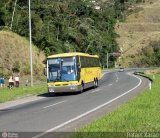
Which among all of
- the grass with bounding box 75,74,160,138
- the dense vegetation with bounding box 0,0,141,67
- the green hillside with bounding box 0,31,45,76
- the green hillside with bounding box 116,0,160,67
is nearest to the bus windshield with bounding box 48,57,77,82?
the grass with bounding box 75,74,160,138

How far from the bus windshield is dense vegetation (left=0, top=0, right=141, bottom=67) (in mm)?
34224

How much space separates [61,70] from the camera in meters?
35.6

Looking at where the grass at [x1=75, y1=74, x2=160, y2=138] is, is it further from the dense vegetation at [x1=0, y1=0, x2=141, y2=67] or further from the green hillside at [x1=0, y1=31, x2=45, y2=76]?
the dense vegetation at [x1=0, y1=0, x2=141, y2=67]

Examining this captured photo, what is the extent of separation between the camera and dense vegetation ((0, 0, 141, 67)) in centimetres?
7331

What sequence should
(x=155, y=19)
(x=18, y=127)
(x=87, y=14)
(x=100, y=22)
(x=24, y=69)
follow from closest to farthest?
(x=18, y=127) → (x=24, y=69) → (x=87, y=14) → (x=100, y=22) → (x=155, y=19)

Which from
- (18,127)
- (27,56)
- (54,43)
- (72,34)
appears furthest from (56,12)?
(18,127)

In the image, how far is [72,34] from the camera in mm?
92062

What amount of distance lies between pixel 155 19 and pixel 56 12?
369ft

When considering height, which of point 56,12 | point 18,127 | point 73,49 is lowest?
point 18,127

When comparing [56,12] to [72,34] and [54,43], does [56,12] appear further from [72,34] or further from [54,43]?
[54,43]

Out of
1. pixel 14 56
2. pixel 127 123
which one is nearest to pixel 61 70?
pixel 127 123

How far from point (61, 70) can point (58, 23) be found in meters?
51.7

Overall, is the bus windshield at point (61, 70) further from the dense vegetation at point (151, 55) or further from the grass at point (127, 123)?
the dense vegetation at point (151, 55)

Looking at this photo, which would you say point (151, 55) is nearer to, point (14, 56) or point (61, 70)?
point (14, 56)
